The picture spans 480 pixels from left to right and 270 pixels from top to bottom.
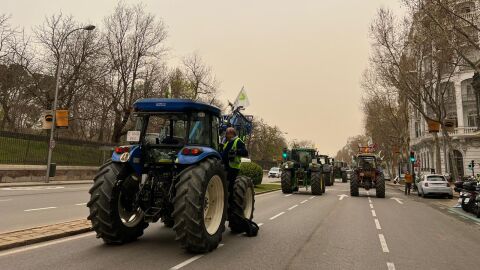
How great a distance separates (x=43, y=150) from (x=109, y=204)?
77.7ft

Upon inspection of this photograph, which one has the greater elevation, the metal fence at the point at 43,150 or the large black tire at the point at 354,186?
the metal fence at the point at 43,150

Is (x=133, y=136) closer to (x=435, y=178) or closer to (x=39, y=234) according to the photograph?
(x=39, y=234)

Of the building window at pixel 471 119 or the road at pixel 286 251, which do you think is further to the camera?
the building window at pixel 471 119

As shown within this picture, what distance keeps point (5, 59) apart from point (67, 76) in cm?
501

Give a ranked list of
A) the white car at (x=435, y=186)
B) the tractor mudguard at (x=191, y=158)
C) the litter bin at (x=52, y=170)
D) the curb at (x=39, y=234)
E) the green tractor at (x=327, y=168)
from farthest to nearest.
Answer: the green tractor at (x=327, y=168)
the litter bin at (x=52, y=170)
the white car at (x=435, y=186)
the curb at (x=39, y=234)
the tractor mudguard at (x=191, y=158)

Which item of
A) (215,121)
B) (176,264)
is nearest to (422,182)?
(215,121)

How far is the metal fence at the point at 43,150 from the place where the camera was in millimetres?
23906

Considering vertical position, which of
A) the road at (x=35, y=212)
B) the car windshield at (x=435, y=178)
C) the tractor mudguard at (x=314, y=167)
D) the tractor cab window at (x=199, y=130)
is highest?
the tractor cab window at (x=199, y=130)

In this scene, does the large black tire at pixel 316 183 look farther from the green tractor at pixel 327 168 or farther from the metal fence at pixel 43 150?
the metal fence at pixel 43 150

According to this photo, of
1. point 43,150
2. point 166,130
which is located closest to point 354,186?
point 166,130

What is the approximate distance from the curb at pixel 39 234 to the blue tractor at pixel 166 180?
1.34 metres

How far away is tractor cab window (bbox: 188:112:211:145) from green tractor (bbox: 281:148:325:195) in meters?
16.0

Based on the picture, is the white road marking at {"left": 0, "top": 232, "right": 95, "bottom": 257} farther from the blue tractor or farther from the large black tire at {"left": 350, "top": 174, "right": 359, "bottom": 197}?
the large black tire at {"left": 350, "top": 174, "right": 359, "bottom": 197}

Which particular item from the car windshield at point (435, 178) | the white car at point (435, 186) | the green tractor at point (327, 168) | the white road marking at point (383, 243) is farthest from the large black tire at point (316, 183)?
the white road marking at point (383, 243)
